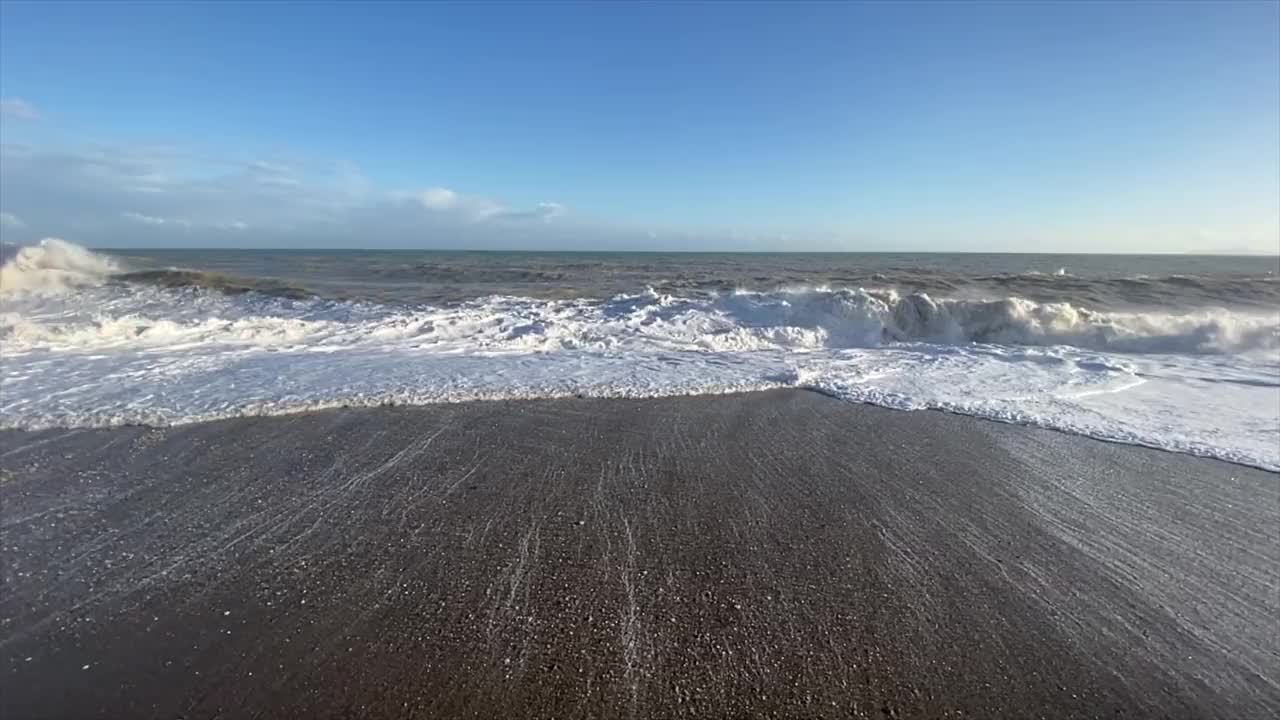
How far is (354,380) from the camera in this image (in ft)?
22.5

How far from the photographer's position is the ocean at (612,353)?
237 inches

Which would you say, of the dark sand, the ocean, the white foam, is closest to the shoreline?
the ocean

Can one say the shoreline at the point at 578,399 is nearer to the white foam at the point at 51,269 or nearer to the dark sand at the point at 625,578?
the dark sand at the point at 625,578

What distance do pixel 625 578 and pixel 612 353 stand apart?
19.4ft

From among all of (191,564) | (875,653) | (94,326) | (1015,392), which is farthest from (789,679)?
(94,326)

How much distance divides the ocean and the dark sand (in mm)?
1112

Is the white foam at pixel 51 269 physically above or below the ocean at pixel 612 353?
above

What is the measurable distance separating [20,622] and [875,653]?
3893 mm

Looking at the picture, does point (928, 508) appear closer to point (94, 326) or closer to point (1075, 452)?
point (1075, 452)

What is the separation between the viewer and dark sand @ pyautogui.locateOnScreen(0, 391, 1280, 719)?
2.33 metres

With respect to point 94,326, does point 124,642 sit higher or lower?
lower

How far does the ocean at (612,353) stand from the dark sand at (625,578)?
1.11m

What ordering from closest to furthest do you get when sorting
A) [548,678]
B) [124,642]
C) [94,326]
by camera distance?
[548,678], [124,642], [94,326]

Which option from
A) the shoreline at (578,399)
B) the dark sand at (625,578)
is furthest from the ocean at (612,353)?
the dark sand at (625,578)
